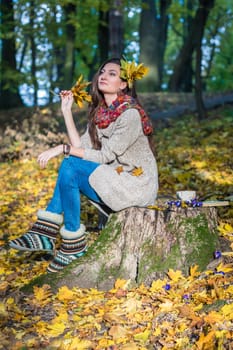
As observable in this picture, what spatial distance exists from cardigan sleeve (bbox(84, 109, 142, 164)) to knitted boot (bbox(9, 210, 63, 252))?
0.59 metres

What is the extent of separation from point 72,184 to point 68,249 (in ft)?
1.80

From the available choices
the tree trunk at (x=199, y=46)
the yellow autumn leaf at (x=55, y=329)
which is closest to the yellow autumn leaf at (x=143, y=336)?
the yellow autumn leaf at (x=55, y=329)

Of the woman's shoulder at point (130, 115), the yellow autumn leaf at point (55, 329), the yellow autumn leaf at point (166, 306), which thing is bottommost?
the yellow autumn leaf at point (55, 329)

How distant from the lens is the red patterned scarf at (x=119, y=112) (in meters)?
4.01

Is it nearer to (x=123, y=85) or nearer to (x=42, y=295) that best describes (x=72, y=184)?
(x=42, y=295)

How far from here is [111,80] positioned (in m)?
4.12

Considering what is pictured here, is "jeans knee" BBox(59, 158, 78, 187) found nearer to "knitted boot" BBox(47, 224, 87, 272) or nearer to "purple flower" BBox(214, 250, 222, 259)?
"knitted boot" BBox(47, 224, 87, 272)

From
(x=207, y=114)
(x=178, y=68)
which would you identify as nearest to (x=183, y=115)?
(x=207, y=114)

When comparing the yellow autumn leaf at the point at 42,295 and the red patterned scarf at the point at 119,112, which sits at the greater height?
the red patterned scarf at the point at 119,112

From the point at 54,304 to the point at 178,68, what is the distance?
44.1 feet

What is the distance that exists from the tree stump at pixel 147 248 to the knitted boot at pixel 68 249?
7 centimetres

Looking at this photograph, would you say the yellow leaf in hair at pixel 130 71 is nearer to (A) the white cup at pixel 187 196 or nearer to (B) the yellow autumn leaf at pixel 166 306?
(A) the white cup at pixel 187 196

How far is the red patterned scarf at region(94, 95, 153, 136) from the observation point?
13.1ft

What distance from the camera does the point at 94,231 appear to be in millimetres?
5117
